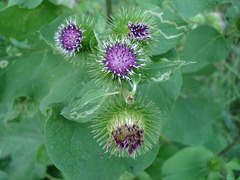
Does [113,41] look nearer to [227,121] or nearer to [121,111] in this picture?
[121,111]

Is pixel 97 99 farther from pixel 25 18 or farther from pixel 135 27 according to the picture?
pixel 25 18

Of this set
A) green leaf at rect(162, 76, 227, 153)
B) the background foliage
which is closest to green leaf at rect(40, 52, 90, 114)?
the background foliage

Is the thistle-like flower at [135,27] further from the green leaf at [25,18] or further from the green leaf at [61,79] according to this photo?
the green leaf at [25,18]

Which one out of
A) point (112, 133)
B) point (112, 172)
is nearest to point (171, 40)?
point (112, 133)

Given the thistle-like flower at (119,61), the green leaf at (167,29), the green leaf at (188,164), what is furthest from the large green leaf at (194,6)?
the green leaf at (188,164)

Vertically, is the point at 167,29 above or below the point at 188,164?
above

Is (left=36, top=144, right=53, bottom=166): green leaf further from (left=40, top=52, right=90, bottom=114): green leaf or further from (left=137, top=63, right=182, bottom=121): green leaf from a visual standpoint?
(left=137, top=63, right=182, bottom=121): green leaf

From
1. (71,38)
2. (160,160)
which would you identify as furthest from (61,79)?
(160,160)
